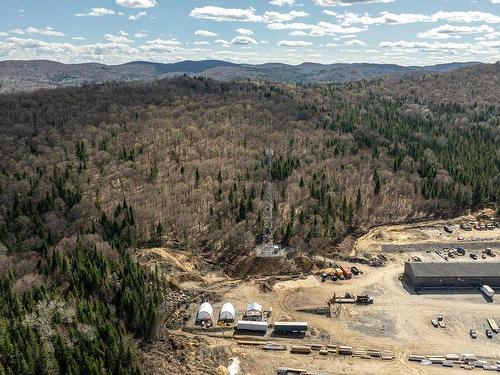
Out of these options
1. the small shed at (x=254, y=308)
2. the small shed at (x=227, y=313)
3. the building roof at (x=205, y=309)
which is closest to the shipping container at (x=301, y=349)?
the small shed at (x=254, y=308)

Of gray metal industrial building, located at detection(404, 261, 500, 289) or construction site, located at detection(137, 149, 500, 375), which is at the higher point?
gray metal industrial building, located at detection(404, 261, 500, 289)

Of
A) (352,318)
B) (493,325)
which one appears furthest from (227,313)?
(493,325)

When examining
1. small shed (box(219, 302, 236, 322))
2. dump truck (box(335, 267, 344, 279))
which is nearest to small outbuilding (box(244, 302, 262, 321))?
small shed (box(219, 302, 236, 322))

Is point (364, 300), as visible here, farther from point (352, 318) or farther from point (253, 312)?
point (253, 312)

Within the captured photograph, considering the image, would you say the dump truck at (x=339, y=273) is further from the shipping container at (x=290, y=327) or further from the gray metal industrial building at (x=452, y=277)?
the shipping container at (x=290, y=327)

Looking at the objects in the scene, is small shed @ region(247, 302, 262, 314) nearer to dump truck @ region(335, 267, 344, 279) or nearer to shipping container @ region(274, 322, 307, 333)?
shipping container @ region(274, 322, 307, 333)

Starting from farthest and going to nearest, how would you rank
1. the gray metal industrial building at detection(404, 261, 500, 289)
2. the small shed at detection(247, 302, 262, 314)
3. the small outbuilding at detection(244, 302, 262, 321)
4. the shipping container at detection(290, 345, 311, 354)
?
the gray metal industrial building at detection(404, 261, 500, 289) → the small shed at detection(247, 302, 262, 314) → the small outbuilding at detection(244, 302, 262, 321) → the shipping container at detection(290, 345, 311, 354)
